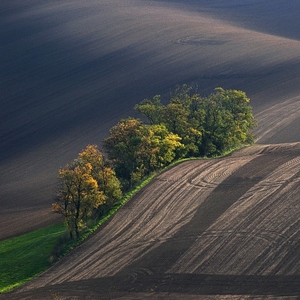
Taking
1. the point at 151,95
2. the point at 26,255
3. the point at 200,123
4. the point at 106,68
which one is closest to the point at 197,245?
the point at 26,255

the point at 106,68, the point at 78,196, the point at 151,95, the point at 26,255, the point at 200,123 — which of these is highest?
the point at 106,68

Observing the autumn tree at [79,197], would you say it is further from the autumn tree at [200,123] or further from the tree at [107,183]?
the autumn tree at [200,123]

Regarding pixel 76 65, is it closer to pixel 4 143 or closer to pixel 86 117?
pixel 86 117

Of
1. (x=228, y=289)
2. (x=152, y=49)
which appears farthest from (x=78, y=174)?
(x=152, y=49)

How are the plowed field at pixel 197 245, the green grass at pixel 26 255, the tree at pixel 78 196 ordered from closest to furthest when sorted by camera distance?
1. the plowed field at pixel 197 245
2. the green grass at pixel 26 255
3. the tree at pixel 78 196

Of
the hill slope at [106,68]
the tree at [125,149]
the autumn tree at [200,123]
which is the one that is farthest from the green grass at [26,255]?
the autumn tree at [200,123]

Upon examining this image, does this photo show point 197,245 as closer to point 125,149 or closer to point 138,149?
point 138,149
